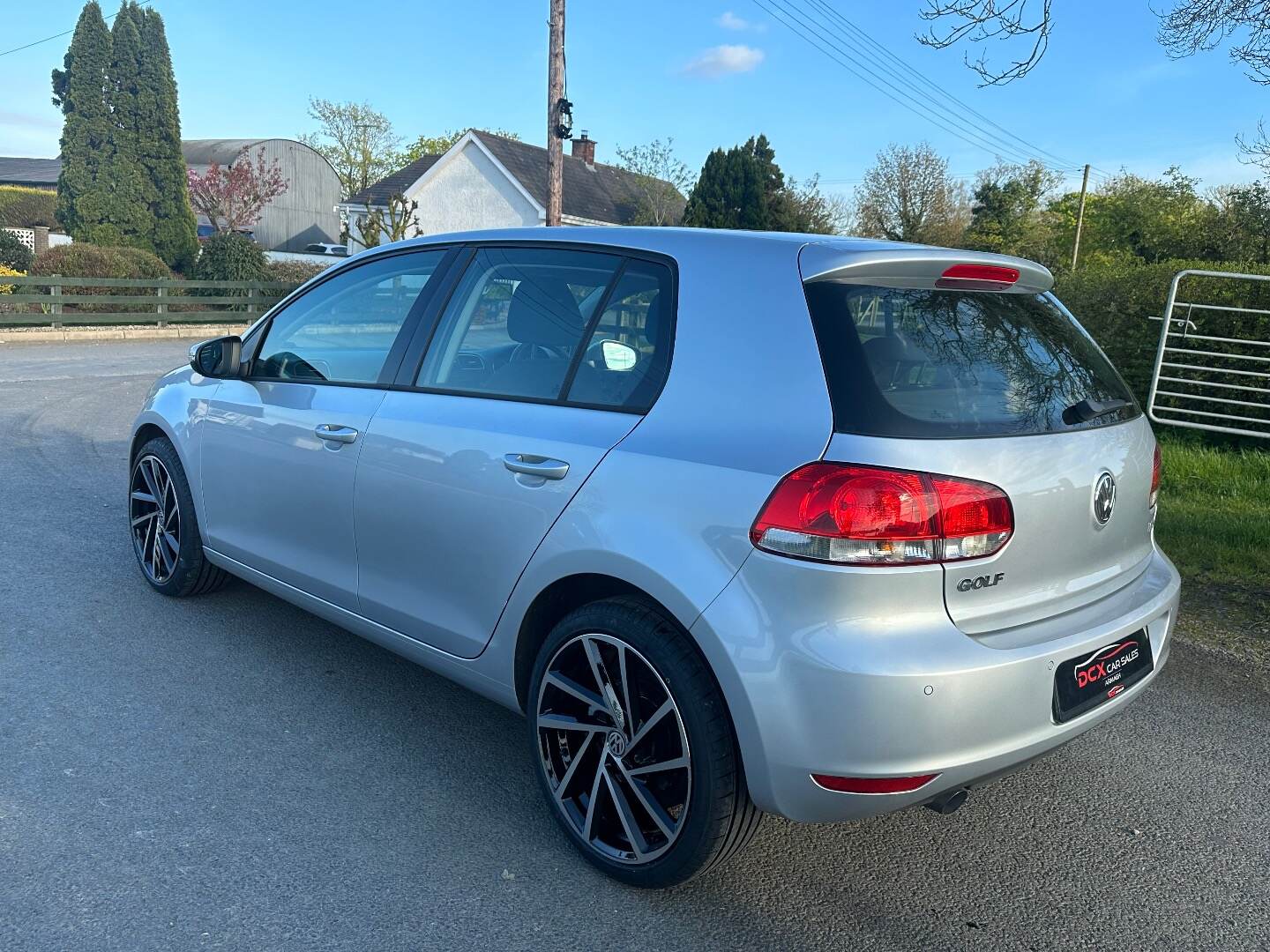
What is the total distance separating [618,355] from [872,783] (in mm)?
1333

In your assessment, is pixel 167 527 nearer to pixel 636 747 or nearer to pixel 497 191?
pixel 636 747

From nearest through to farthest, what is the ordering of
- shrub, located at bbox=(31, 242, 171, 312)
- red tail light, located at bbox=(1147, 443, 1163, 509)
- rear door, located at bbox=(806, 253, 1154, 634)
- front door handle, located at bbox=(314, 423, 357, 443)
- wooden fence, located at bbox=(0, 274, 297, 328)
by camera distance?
rear door, located at bbox=(806, 253, 1154, 634) < red tail light, located at bbox=(1147, 443, 1163, 509) < front door handle, located at bbox=(314, 423, 357, 443) < wooden fence, located at bbox=(0, 274, 297, 328) < shrub, located at bbox=(31, 242, 171, 312)

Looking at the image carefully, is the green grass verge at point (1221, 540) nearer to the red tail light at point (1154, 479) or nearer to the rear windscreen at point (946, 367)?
the red tail light at point (1154, 479)

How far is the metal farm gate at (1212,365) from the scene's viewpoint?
8.91 metres

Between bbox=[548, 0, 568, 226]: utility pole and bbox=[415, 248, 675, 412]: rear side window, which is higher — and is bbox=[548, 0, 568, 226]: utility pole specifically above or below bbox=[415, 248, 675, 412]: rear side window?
above

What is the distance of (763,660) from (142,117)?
114 ft

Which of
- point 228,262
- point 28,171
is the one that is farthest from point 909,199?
point 28,171

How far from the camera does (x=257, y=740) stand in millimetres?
3617

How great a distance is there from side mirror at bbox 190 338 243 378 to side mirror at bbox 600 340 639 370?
2.07 m

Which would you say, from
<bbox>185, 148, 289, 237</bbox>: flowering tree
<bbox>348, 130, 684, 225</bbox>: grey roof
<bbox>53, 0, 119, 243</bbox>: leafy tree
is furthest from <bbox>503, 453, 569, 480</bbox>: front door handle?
<bbox>185, 148, 289, 237</bbox>: flowering tree

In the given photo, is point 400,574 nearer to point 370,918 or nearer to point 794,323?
point 370,918

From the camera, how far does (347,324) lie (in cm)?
414

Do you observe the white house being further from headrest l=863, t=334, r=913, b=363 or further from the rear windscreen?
headrest l=863, t=334, r=913, b=363

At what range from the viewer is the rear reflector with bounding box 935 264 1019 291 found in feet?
9.55
